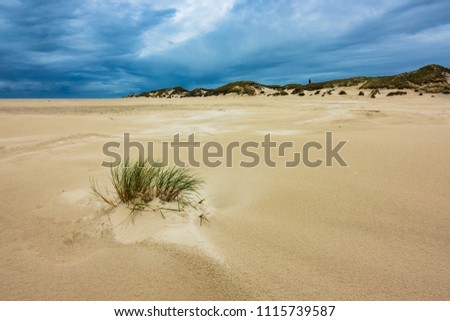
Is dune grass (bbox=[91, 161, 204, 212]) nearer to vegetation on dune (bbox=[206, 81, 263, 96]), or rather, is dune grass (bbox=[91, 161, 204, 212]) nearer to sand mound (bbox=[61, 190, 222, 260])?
sand mound (bbox=[61, 190, 222, 260])

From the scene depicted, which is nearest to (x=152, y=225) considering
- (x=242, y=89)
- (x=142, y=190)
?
(x=142, y=190)

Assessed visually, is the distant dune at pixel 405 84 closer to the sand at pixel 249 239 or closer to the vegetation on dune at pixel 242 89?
the vegetation on dune at pixel 242 89

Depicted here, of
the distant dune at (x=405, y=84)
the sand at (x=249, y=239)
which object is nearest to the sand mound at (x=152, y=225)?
the sand at (x=249, y=239)

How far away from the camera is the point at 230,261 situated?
4.33 feet

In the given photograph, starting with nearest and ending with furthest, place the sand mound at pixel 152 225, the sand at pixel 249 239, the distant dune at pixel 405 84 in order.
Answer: the sand at pixel 249 239
the sand mound at pixel 152 225
the distant dune at pixel 405 84

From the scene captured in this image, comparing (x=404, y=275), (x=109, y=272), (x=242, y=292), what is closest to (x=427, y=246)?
(x=404, y=275)

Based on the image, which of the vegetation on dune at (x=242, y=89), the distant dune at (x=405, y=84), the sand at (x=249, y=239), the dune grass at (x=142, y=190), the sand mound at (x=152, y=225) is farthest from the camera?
the vegetation on dune at (x=242, y=89)

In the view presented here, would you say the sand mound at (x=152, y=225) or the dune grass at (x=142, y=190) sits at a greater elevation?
the dune grass at (x=142, y=190)

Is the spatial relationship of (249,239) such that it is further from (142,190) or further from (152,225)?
(142,190)

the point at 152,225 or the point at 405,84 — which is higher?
the point at 405,84

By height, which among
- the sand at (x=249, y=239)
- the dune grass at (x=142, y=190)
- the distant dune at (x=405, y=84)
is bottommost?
the sand at (x=249, y=239)

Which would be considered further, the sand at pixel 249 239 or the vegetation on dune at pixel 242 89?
the vegetation on dune at pixel 242 89

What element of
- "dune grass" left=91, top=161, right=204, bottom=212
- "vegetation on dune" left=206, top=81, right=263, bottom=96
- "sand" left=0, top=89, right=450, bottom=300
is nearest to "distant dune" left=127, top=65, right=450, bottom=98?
"vegetation on dune" left=206, top=81, right=263, bottom=96

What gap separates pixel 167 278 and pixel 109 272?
0.28m
